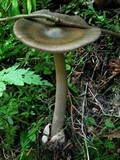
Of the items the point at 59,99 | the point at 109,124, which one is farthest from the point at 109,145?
the point at 59,99

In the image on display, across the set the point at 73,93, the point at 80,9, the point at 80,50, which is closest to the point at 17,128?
the point at 73,93

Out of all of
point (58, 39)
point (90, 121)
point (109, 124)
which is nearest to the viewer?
point (58, 39)

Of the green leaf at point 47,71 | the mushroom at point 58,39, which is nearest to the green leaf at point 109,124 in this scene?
the mushroom at point 58,39

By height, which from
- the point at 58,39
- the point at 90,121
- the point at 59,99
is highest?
the point at 58,39

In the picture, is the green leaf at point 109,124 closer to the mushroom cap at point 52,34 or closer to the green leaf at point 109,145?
the green leaf at point 109,145

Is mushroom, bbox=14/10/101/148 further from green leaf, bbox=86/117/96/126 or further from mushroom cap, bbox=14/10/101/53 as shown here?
green leaf, bbox=86/117/96/126

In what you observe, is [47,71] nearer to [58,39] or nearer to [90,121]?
[90,121]

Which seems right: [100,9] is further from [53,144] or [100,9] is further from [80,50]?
[53,144]
